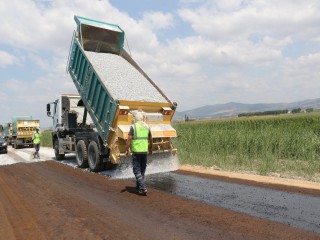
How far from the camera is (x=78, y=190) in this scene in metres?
7.73

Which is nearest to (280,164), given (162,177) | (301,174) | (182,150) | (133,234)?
(301,174)

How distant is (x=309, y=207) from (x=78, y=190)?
4.94 meters

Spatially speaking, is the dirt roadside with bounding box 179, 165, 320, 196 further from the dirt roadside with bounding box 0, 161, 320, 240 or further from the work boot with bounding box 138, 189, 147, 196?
the work boot with bounding box 138, 189, 147, 196

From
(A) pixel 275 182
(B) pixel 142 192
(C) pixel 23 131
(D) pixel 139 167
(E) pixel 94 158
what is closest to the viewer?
(B) pixel 142 192

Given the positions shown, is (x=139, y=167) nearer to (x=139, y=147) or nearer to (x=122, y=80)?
(x=139, y=147)

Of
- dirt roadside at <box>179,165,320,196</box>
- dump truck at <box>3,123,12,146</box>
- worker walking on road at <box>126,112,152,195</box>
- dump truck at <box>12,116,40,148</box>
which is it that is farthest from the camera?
dump truck at <box>3,123,12,146</box>

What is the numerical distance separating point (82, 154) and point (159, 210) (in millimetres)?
6016

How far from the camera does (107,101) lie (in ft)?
31.3

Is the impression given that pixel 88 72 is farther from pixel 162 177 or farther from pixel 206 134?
pixel 206 134

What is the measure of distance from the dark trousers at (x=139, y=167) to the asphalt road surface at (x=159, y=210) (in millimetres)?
290

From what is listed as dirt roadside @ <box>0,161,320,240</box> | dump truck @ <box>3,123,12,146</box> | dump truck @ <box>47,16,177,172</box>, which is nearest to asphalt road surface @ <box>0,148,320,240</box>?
dirt roadside @ <box>0,161,320,240</box>

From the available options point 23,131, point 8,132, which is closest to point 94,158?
point 23,131

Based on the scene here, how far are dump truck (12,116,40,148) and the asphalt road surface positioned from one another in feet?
68.1

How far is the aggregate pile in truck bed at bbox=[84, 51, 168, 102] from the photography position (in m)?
9.83
